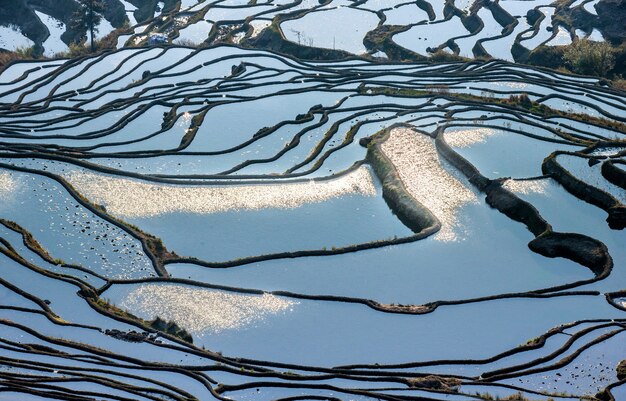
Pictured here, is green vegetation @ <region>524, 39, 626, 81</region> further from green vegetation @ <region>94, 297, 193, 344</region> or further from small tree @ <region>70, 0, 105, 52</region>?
green vegetation @ <region>94, 297, 193, 344</region>

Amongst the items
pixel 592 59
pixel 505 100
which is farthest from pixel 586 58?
pixel 505 100

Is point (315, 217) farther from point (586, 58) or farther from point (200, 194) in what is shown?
point (586, 58)

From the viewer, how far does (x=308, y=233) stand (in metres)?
28.0

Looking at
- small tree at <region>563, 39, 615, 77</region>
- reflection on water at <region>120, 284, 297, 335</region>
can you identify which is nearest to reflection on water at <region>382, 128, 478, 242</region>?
reflection on water at <region>120, 284, 297, 335</region>

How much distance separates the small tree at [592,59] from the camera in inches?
1761

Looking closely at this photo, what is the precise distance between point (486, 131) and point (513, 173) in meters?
3.92

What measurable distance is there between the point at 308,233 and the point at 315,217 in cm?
115

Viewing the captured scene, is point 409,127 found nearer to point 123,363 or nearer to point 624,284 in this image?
point 624,284

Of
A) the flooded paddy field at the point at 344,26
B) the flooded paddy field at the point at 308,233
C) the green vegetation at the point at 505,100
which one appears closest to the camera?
the flooded paddy field at the point at 308,233

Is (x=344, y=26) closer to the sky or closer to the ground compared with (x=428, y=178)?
closer to the sky

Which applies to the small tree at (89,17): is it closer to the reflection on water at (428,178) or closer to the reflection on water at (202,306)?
the reflection on water at (428,178)

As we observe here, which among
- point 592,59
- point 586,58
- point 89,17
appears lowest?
point 592,59

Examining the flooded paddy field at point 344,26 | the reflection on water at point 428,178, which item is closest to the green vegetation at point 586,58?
the flooded paddy field at point 344,26

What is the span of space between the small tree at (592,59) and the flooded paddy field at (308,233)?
2046 mm
